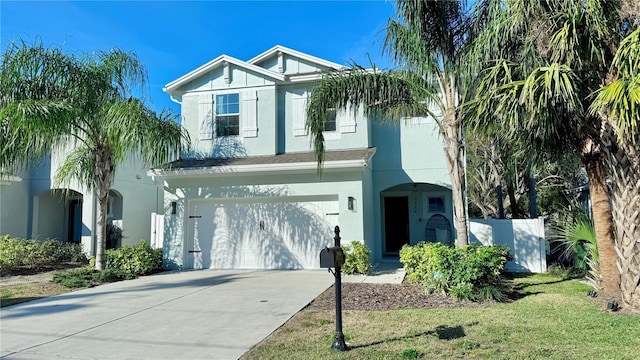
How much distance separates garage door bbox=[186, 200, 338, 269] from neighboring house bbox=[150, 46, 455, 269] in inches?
1.2

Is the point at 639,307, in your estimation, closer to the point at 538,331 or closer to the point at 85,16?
the point at 538,331

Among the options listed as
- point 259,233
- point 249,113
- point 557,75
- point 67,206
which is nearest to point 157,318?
point 259,233

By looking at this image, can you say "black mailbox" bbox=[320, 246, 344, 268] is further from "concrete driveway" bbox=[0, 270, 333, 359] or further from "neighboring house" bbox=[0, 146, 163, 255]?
"neighboring house" bbox=[0, 146, 163, 255]

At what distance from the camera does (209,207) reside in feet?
42.2

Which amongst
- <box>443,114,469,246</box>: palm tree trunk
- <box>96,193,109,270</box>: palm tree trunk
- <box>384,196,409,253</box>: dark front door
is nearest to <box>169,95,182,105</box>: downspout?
<box>96,193,109,270</box>: palm tree trunk

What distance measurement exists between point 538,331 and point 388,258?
886 centimetres

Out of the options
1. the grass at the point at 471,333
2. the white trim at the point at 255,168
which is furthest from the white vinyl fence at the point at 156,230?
the grass at the point at 471,333

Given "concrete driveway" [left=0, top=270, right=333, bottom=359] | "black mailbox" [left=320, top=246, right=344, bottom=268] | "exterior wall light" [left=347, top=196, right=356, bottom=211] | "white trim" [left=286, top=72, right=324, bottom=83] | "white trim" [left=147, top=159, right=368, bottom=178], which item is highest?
"white trim" [left=286, top=72, right=324, bottom=83]

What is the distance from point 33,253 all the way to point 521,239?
598 inches

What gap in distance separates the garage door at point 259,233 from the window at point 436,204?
15.1ft

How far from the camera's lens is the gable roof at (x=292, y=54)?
13.3 m

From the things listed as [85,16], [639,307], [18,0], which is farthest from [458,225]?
[18,0]

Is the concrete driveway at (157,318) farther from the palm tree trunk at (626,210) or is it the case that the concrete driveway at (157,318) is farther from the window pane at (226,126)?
the palm tree trunk at (626,210)

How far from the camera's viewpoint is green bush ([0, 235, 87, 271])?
12641 millimetres
